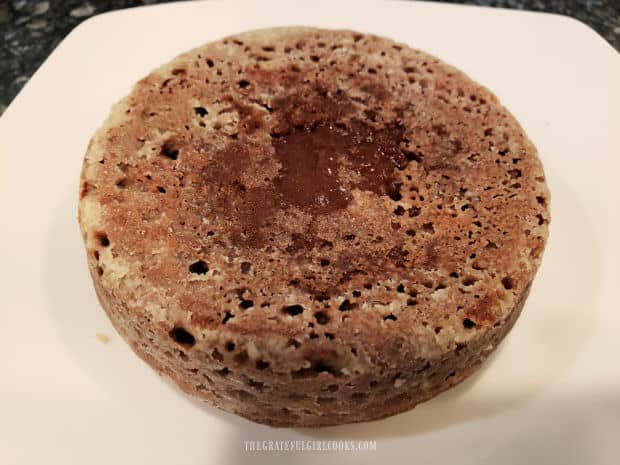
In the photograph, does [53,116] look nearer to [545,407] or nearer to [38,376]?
[38,376]

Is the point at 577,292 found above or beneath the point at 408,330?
above

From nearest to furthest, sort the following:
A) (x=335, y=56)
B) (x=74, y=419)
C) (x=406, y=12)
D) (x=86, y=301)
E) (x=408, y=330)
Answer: (x=408, y=330) < (x=74, y=419) < (x=86, y=301) < (x=335, y=56) < (x=406, y=12)

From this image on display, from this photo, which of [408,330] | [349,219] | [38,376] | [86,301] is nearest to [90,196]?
[86,301]

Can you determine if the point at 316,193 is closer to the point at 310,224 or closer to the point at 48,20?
the point at 310,224

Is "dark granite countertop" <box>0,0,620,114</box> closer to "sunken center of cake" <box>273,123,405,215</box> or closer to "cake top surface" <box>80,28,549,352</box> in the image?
"cake top surface" <box>80,28,549,352</box>

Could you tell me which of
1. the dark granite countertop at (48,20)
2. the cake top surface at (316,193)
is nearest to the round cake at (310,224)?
the cake top surface at (316,193)

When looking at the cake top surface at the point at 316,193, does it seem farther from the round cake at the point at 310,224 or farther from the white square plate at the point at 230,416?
the white square plate at the point at 230,416

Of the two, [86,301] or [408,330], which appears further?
[86,301]
